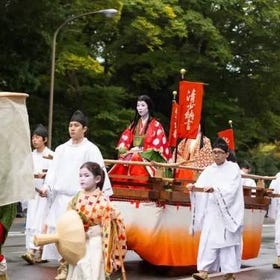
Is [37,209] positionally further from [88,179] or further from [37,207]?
[88,179]

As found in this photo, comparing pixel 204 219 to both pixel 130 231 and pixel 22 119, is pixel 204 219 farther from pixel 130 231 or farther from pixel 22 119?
pixel 22 119

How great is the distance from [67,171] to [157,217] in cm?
131

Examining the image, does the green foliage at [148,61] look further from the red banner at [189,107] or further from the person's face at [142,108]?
the person's face at [142,108]

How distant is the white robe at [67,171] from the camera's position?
9.09 metres

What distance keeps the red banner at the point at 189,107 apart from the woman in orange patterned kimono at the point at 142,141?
0.44m

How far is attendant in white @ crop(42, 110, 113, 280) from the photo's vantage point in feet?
29.7

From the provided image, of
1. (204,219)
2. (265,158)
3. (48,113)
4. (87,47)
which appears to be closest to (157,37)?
(87,47)

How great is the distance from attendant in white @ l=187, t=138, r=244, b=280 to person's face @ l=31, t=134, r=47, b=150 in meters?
2.62

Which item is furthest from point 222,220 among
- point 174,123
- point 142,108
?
point 174,123

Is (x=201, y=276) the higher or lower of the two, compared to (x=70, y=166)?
lower

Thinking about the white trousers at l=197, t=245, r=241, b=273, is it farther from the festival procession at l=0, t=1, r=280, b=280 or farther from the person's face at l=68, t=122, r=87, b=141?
the person's face at l=68, t=122, r=87, b=141

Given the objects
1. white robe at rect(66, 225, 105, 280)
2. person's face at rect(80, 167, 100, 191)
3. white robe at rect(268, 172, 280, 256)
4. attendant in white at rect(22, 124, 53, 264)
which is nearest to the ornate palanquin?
attendant in white at rect(22, 124, 53, 264)

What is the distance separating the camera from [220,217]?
9.09m

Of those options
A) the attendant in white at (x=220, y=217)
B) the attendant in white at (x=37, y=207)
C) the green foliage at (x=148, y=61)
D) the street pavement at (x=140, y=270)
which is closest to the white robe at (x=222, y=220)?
Answer: the attendant in white at (x=220, y=217)
